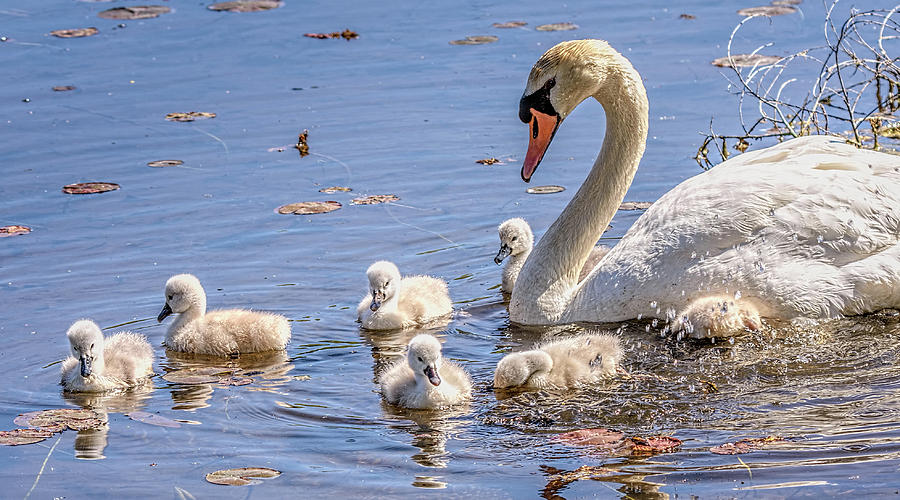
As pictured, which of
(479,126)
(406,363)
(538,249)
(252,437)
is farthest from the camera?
(479,126)

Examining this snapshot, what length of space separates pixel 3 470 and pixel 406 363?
7.20 ft

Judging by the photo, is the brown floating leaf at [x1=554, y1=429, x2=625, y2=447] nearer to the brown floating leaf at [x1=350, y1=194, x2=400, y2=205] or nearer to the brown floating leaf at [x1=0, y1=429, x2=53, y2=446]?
the brown floating leaf at [x1=0, y1=429, x2=53, y2=446]

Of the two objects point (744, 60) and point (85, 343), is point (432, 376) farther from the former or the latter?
point (744, 60)

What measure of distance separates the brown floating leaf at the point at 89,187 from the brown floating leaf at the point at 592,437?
607 centimetres

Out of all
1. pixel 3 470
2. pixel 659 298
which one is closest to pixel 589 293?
pixel 659 298

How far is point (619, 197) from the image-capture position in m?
9.37

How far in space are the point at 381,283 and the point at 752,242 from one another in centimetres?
233

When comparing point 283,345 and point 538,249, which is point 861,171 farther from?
point 283,345

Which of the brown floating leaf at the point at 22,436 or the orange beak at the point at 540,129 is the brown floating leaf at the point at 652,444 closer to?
the orange beak at the point at 540,129

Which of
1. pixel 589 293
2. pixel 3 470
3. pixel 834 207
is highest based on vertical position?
pixel 834 207

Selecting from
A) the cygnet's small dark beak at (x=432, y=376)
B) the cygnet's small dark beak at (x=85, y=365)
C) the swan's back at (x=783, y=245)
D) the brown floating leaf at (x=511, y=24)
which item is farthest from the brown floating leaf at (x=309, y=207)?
the brown floating leaf at (x=511, y=24)

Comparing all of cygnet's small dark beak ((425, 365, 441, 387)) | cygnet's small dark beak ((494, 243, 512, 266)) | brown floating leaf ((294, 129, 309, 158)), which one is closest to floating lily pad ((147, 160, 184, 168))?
brown floating leaf ((294, 129, 309, 158))

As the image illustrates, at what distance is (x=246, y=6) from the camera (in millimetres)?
17750

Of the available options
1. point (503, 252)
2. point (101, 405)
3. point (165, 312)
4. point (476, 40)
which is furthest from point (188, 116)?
point (101, 405)
